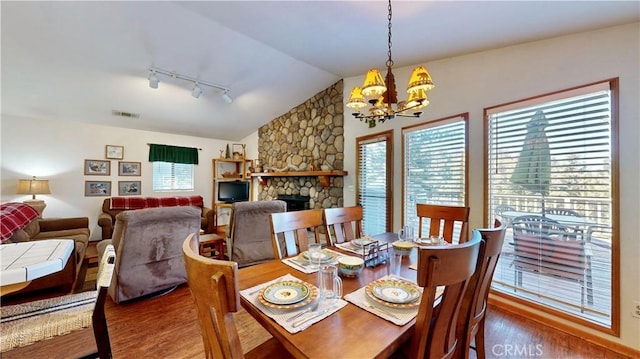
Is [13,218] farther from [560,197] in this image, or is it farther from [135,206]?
[560,197]

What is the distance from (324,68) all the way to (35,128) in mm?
5298

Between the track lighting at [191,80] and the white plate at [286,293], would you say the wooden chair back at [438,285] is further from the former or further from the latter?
the track lighting at [191,80]

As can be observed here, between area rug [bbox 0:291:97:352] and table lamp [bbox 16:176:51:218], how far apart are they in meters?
2.70

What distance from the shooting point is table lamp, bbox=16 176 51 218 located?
4012 millimetres

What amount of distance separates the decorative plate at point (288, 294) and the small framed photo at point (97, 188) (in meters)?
5.69

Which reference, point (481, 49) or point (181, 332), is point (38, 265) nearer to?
point (181, 332)

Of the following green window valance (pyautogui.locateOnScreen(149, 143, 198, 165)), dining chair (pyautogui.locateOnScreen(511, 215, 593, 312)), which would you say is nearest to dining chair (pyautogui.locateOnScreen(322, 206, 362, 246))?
dining chair (pyautogui.locateOnScreen(511, 215, 593, 312))

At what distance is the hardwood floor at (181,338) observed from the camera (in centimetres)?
168

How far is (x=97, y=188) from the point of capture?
4957 mm

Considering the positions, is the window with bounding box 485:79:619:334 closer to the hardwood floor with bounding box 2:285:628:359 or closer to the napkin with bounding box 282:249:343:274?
the hardwood floor with bounding box 2:285:628:359

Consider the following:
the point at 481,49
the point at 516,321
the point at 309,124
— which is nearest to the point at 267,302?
the point at 516,321

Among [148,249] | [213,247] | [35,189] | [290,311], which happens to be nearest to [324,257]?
[290,311]

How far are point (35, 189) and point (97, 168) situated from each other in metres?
0.97

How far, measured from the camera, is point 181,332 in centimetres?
199
